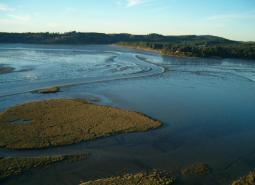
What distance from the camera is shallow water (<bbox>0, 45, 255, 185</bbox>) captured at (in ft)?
71.3

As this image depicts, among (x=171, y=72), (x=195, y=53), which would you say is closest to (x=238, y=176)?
(x=171, y=72)

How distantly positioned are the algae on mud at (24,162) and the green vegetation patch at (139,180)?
388cm

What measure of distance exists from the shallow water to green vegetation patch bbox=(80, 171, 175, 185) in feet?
3.29

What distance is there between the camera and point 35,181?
19.3 m

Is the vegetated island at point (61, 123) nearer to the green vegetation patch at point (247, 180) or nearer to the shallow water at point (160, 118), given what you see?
the shallow water at point (160, 118)


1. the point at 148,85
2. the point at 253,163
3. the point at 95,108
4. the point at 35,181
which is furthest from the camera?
the point at 148,85

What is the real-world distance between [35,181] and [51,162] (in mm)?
2528

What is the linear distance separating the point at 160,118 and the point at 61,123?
1052cm

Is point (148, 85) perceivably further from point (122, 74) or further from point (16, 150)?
point (16, 150)

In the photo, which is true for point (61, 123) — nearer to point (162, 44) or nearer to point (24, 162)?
point (24, 162)

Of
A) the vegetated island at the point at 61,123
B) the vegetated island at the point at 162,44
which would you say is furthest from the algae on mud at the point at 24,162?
the vegetated island at the point at 162,44

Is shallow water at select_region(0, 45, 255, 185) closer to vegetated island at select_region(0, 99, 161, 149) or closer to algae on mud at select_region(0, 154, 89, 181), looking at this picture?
algae on mud at select_region(0, 154, 89, 181)

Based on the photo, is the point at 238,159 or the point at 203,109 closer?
the point at 238,159

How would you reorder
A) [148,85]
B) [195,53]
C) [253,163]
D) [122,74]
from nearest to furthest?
[253,163], [148,85], [122,74], [195,53]
